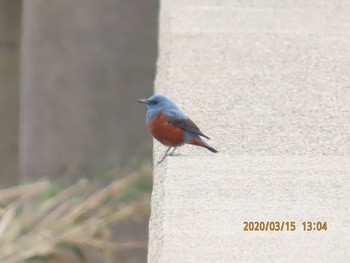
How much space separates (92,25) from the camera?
6824mm

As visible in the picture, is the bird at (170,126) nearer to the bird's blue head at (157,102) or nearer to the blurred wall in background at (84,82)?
the bird's blue head at (157,102)

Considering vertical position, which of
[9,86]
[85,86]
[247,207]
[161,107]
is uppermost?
[161,107]

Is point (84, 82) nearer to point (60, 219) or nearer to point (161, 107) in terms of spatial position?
point (60, 219)

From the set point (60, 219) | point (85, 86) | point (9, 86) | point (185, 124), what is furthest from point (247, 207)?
point (9, 86)

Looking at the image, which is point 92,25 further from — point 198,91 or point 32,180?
point 198,91

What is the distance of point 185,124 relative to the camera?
137 inches

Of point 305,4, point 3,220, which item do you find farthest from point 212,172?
point 305,4

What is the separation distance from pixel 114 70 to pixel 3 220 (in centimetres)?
219

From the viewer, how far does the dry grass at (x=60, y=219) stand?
4.61 metres

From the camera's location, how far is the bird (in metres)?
3.48

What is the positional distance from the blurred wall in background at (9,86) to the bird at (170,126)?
182 inches

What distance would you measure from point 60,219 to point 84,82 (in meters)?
1.99
